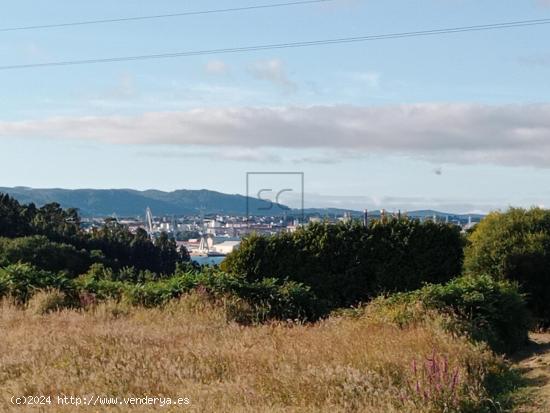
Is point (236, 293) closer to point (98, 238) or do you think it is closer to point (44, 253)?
point (44, 253)

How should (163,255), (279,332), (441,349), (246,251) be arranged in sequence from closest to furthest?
(441,349)
(279,332)
(246,251)
(163,255)

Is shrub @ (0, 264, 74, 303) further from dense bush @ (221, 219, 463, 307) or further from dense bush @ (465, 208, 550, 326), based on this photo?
dense bush @ (465, 208, 550, 326)

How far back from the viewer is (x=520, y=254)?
15961 millimetres

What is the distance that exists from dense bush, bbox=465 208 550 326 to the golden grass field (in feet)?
13.1

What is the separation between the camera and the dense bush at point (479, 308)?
1246 centimetres

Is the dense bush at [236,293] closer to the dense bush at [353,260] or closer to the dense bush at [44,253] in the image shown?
the dense bush at [353,260]

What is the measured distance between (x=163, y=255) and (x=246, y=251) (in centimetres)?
6811

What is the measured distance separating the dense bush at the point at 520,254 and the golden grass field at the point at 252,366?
13.1 ft

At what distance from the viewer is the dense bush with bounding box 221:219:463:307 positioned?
61.0ft

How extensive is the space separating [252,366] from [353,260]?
9566 mm

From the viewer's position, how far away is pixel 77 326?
13.0 m

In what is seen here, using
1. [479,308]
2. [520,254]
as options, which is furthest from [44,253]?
[479,308]

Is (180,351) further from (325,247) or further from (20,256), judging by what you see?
(20,256)

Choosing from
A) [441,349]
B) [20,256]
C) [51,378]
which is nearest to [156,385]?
[51,378]
